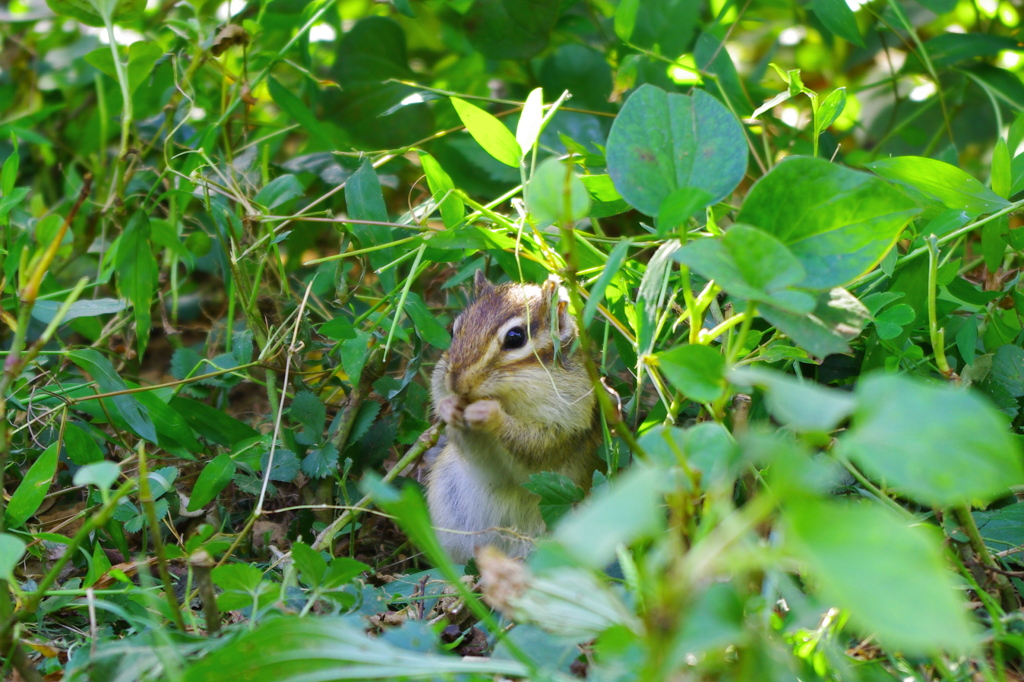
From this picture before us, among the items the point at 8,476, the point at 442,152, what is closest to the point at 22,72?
the point at 442,152

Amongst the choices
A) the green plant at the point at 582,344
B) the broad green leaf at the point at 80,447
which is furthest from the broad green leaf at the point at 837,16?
the broad green leaf at the point at 80,447

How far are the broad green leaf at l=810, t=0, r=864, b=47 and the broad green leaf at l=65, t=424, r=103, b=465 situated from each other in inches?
91.6

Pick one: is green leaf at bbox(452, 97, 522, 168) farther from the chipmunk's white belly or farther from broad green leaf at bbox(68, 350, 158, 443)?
broad green leaf at bbox(68, 350, 158, 443)

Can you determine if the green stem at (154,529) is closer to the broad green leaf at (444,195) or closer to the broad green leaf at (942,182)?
the broad green leaf at (444,195)

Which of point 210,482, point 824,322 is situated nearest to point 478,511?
point 210,482

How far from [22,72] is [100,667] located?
322 cm

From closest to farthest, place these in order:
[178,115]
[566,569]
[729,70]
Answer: [566,569]
[729,70]
[178,115]

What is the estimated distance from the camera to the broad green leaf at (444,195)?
200cm

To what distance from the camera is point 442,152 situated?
3160 millimetres

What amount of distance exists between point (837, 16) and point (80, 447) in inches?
93.8

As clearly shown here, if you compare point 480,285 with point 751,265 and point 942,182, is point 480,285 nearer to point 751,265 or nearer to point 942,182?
point 942,182

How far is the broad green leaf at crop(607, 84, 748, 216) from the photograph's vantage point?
55.8 inches

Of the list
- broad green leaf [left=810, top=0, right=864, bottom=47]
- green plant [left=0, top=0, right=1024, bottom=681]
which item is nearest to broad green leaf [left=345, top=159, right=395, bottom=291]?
green plant [left=0, top=0, right=1024, bottom=681]

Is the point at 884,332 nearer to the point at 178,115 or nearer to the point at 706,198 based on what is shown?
the point at 706,198
